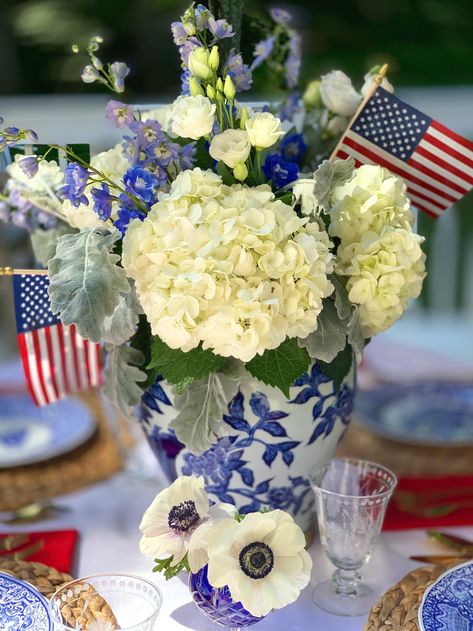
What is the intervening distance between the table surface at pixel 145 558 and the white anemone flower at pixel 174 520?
155 mm

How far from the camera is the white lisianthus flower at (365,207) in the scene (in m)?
0.86

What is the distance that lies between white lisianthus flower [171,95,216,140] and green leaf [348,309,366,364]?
25cm

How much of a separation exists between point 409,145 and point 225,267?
387 mm

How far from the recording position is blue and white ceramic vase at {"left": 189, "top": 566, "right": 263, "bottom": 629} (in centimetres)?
77

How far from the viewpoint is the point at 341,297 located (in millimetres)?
869

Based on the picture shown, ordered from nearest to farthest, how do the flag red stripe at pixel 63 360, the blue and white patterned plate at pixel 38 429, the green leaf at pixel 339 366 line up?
the green leaf at pixel 339 366 < the flag red stripe at pixel 63 360 < the blue and white patterned plate at pixel 38 429

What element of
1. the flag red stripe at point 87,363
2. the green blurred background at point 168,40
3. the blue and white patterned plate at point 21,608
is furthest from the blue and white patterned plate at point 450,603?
the green blurred background at point 168,40

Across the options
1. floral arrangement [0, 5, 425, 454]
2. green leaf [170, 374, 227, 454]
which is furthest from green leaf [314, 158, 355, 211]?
green leaf [170, 374, 227, 454]

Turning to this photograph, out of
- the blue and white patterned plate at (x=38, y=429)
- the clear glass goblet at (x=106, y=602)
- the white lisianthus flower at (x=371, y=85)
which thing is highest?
the white lisianthus flower at (x=371, y=85)

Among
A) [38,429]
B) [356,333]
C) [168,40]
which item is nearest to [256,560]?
[356,333]

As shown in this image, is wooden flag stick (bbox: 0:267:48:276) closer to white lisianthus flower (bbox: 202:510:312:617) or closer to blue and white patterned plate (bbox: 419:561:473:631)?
white lisianthus flower (bbox: 202:510:312:617)

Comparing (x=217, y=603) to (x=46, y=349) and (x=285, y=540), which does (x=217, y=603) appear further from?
(x=46, y=349)

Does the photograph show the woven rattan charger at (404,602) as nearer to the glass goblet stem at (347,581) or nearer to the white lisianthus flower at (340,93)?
the glass goblet stem at (347,581)

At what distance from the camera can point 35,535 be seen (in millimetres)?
1071
